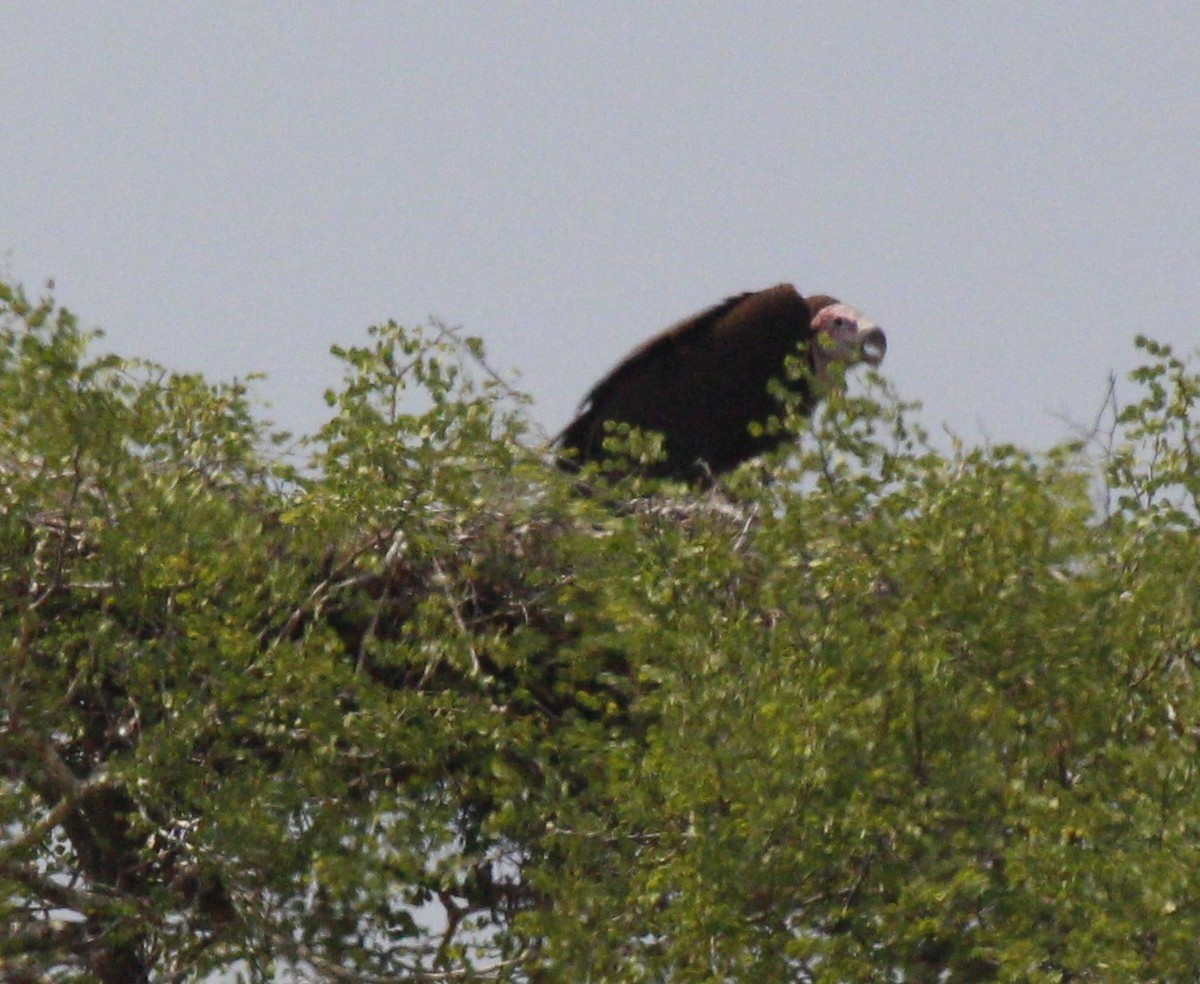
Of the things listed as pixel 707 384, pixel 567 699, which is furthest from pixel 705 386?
pixel 567 699

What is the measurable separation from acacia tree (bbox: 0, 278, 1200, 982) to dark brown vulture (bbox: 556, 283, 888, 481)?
2.59m

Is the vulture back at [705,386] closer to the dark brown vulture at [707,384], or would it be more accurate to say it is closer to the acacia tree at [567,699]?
the dark brown vulture at [707,384]

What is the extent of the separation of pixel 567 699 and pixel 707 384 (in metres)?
2.94

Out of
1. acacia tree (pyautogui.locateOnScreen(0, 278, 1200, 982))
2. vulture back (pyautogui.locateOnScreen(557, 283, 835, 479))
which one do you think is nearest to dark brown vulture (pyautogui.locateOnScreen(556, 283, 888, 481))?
vulture back (pyautogui.locateOnScreen(557, 283, 835, 479))

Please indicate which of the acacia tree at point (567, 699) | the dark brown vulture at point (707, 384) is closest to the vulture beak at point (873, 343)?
the dark brown vulture at point (707, 384)

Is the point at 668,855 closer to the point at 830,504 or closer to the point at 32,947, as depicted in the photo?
the point at 830,504

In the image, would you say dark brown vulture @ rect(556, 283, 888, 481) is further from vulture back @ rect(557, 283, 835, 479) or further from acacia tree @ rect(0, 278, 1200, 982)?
acacia tree @ rect(0, 278, 1200, 982)

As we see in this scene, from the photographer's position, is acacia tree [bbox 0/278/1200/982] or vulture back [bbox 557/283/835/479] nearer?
acacia tree [bbox 0/278/1200/982]

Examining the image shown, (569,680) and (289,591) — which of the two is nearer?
(289,591)

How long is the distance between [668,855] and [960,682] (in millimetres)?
974

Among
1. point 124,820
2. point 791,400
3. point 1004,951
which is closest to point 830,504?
point 791,400

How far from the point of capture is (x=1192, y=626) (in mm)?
8047

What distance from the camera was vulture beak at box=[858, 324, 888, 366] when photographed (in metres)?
12.9

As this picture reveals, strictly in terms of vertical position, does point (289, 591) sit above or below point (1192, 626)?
above
